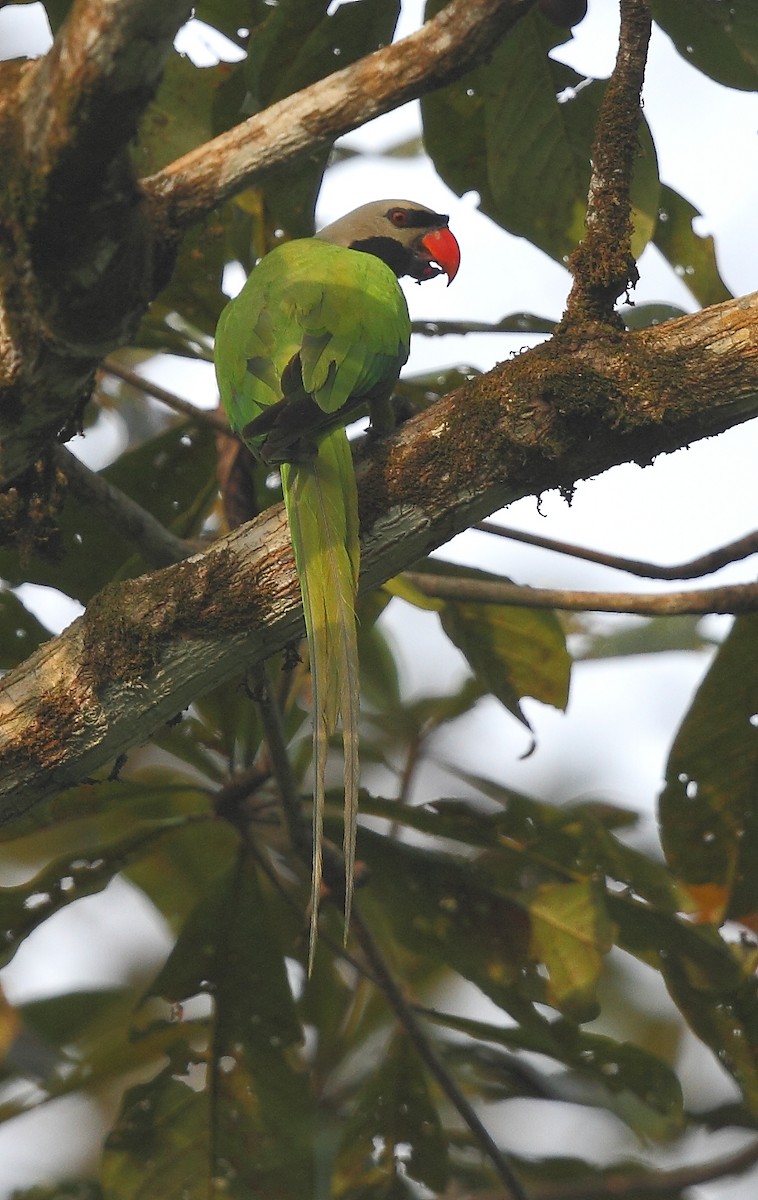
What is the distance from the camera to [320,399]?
2.91 m

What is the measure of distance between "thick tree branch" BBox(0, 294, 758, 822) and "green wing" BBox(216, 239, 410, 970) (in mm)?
84

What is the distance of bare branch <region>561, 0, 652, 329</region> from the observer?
2.51 metres

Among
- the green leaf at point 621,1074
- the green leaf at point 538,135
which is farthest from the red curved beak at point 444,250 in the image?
the green leaf at point 621,1074

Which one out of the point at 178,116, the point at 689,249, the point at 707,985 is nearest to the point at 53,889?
the point at 707,985

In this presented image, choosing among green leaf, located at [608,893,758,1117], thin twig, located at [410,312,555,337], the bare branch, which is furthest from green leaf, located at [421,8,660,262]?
green leaf, located at [608,893,758,1117]

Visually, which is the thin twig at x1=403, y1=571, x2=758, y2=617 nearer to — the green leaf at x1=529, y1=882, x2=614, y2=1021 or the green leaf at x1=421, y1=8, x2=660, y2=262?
the green leaf at x1=529, y1=882, x2=614, y2=1021

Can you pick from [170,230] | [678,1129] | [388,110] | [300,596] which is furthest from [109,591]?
[678,1129]

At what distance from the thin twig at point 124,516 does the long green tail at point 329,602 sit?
761mm

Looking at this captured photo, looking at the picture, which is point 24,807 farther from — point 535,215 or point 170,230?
point 535,215

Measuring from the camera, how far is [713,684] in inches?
155

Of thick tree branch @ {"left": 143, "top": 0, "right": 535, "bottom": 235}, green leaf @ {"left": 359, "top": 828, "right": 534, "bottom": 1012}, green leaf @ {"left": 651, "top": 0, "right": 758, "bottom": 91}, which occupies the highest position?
green leaf @ {"left": 651, "top": 0, "right": 758, "bottom": 91}

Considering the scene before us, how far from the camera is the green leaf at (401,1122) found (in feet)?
13.0

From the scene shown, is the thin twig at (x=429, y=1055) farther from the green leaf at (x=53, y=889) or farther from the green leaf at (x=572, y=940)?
the green leaf at (x=53, y=889)

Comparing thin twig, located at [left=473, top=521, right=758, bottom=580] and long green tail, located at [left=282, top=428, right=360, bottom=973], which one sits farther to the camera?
thin twig, located at [left=473, top=521, right=758, bottom=580]
